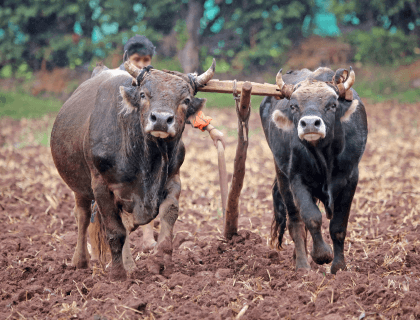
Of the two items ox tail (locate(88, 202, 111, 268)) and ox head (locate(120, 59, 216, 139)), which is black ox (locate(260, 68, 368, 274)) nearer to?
ox head (locate(120, 59, 216, 139))

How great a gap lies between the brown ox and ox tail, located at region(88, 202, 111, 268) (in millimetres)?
638

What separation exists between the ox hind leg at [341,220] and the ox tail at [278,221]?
0.85m

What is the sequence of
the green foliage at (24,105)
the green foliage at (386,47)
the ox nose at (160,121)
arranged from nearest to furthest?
the ox nose at (160,121) → the green foliage at (24,105) → the green foliage at (386,47)

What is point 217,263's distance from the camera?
207 inches

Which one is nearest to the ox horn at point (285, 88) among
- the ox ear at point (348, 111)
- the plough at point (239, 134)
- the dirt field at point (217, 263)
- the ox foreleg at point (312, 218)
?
the plough at point (239, 134)

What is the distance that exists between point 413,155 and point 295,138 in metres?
6.92

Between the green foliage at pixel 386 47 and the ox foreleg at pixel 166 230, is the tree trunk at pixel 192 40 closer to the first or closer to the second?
the green foliage at pixel 386 47

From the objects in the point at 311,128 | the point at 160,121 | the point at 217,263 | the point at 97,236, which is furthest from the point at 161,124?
the point at 97,236

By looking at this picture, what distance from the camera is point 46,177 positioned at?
9734 millimetres

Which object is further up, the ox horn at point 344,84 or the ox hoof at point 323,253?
the ox horn at point 344,84

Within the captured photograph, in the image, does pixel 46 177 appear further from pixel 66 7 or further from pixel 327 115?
pixel 66 7

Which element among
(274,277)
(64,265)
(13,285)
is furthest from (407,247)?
(13,285)

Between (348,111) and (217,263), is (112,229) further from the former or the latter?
(348,111)

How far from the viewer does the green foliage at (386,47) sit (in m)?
19.1
